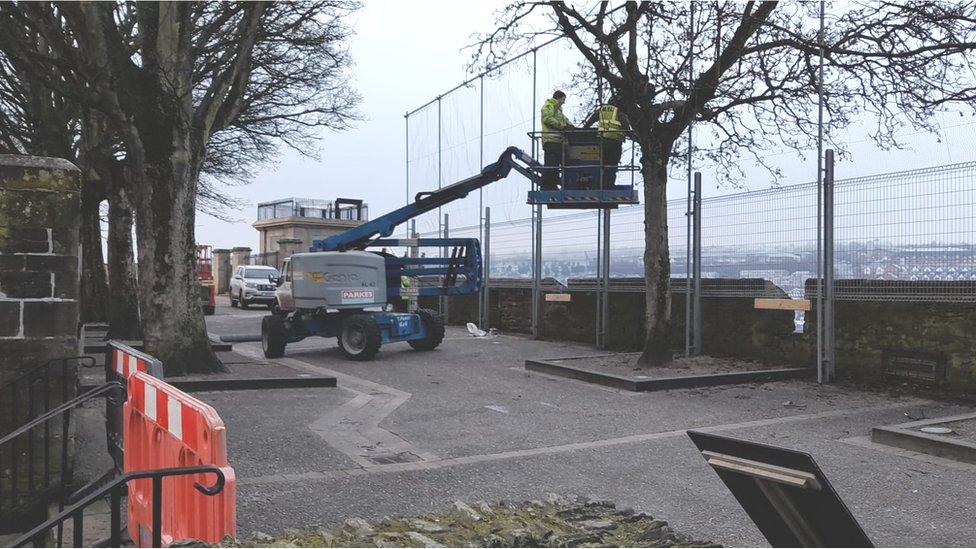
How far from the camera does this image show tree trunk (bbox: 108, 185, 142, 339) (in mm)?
16703

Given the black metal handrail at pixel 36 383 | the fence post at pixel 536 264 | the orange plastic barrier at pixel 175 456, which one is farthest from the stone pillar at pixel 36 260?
the fence post at pixel 536 264

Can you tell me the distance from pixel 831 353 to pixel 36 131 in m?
17.4

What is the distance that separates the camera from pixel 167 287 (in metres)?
10.5

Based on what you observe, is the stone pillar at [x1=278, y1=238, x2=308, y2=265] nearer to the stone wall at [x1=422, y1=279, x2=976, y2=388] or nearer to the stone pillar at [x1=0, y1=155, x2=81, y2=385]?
the stone wall at [x1=422, y1=279, x2=976, y2=388]

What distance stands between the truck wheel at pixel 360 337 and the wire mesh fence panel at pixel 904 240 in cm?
761

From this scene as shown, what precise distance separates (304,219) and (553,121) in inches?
1543

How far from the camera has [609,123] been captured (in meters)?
12.8

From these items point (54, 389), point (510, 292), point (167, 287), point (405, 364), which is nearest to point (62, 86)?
point (167, 287)

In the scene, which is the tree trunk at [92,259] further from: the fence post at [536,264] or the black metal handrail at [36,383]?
the black metal handrail at [36,383]

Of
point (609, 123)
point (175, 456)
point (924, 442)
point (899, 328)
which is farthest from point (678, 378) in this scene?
point (175, 456)

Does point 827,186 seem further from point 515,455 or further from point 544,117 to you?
point 515,455

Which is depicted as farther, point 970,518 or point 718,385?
point 718,385

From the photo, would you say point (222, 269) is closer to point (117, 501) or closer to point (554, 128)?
point (554, 128)

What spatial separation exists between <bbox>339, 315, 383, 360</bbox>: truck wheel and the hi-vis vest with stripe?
526cm
